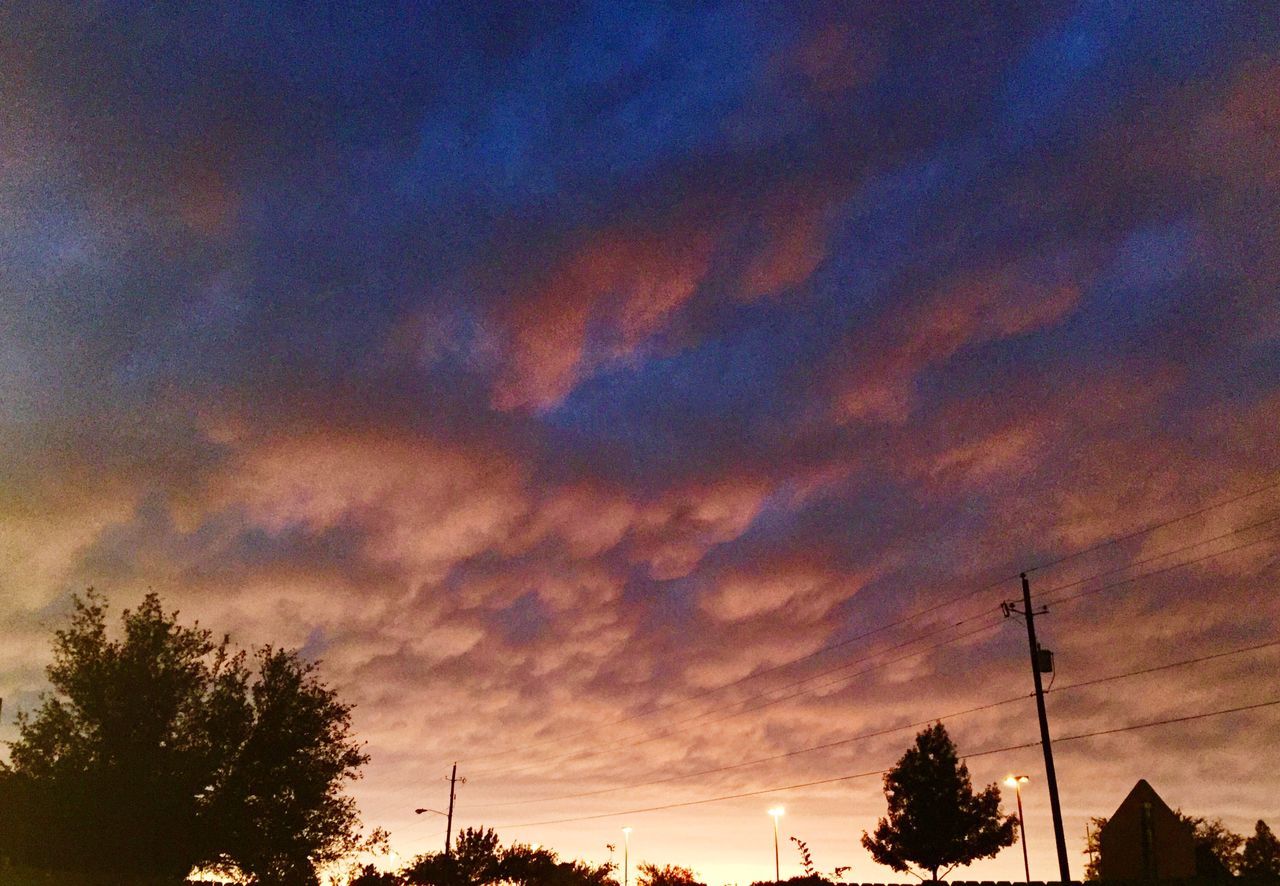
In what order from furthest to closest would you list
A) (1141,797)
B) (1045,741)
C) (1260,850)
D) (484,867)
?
(1260,850), (484,867), (1045,741), (1141,797)

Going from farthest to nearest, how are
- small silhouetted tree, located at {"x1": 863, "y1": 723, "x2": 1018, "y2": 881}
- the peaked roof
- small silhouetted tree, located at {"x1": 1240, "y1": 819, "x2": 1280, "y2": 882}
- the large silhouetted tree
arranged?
small silhouetted tree, located at {"x1": 1240, "y1": 819, "x2": 1280, "y2": 882}
small silhouetted tree, located at {"x1": 863, "y1": 723, "x2": 1018, "y2": 881}
the large silhouetted tree
the peaked roof

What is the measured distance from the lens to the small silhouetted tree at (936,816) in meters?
65.2

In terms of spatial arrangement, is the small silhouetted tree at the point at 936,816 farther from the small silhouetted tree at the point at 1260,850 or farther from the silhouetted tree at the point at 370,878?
the small silhouetted tree at the point at 1260,850

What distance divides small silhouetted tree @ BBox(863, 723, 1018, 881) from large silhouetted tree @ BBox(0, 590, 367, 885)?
3890cm

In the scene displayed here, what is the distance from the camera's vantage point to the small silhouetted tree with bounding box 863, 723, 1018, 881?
6519 cm

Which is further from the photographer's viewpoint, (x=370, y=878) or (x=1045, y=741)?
(x=370, y=878)

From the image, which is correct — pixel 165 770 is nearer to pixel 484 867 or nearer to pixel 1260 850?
pixel 484 867

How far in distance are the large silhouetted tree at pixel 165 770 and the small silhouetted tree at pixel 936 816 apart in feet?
128

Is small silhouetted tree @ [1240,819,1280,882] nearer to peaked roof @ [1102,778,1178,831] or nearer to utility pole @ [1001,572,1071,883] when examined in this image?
utility pole @ [1001,572,1071,883]

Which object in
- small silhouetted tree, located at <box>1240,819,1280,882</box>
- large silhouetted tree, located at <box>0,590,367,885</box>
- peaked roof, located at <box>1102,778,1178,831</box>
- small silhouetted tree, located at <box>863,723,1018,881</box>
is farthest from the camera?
small silhouetted tree, located at <box>1240,819,1280,882</box>

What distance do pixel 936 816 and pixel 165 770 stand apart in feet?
162

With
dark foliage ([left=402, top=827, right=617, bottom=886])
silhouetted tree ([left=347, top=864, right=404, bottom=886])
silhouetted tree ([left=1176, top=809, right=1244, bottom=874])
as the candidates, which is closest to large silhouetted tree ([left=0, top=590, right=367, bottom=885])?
silhouetted tree ([left=347, top=864, right=404, bottom=886])

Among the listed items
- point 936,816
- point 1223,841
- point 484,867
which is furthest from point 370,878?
point 1223,841

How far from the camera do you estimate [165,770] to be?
4581 cm
